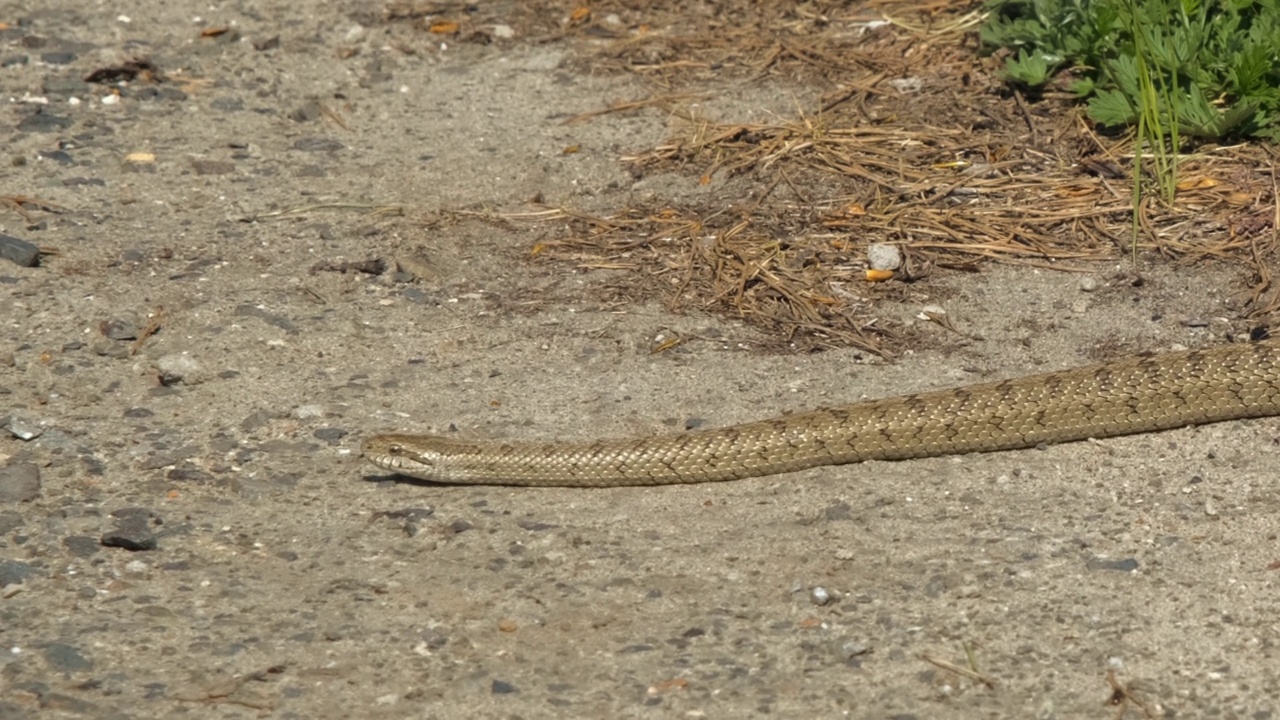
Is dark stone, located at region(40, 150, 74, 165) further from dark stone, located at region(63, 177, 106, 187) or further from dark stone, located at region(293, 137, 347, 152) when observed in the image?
dark stone, located at region(293, 137, 347, 152)

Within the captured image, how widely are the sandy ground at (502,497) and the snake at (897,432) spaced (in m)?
Result: 0.07

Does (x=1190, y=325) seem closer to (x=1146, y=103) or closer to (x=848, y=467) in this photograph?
(x=1146, y=103)

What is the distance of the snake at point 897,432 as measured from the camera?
5344 mm

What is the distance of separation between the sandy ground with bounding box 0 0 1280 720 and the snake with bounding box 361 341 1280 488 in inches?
2.7

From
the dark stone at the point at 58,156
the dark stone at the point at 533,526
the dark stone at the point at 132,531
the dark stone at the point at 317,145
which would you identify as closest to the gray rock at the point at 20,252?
the dark stone at the point at 58,156

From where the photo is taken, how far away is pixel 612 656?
432cm

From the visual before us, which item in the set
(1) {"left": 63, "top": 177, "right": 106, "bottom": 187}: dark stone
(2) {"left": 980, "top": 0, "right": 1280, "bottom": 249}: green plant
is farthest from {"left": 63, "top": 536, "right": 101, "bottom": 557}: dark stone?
(2) {"left": 980, "top": 0, "right": 1280, "bottom": 249}: green plant

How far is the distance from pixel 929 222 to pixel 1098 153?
971mm

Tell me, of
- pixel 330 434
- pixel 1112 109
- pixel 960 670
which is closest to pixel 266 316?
pixel 330 434

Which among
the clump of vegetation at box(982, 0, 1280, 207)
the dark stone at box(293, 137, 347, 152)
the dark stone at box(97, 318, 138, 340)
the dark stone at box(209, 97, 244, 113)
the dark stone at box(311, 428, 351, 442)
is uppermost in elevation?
the clump of vegetation at box(982, 0, 1280, 207)

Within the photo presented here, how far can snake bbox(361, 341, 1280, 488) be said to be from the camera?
5344 millimetres

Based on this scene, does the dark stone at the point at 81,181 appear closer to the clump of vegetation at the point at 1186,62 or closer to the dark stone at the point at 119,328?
the dark stone at the point at 119,328

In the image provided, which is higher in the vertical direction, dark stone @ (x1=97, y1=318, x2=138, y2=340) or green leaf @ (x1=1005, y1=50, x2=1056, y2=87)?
green leaf @ (x1=1005, y1=50, x2=1056, y2=87)

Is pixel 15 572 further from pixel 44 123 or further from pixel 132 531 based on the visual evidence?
pixel 44 123
